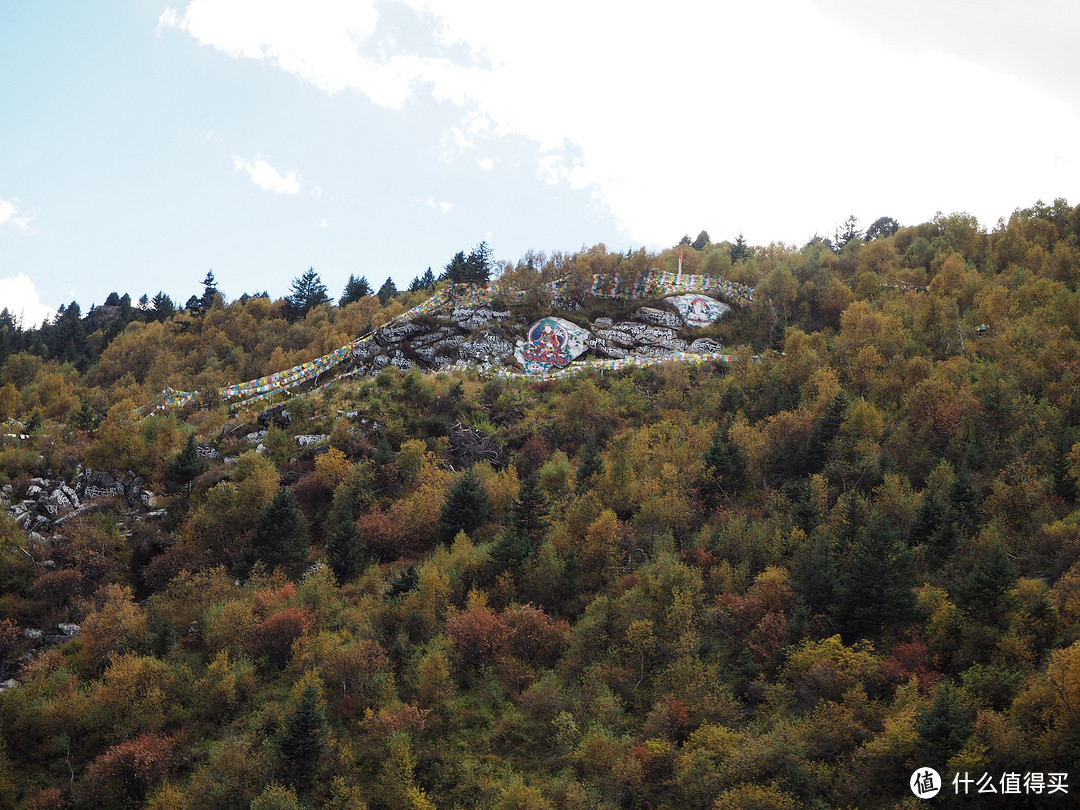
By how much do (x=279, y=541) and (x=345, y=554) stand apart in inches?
180

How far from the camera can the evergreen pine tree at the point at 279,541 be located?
51.7 meters

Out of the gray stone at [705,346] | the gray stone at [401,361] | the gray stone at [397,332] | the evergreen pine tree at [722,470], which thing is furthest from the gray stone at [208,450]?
the gray stone at [705,346]

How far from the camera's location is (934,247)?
344 feet

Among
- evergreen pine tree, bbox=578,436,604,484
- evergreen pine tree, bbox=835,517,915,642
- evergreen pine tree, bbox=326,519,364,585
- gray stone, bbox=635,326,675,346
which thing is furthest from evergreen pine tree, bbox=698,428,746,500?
gray stone, bbox=635,326,675,346

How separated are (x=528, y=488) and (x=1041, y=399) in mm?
39034

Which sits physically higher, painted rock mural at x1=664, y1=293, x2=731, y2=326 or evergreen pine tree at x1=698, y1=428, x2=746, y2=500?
painted rock mural at x1=664, y1=293, x2=731, y2=326

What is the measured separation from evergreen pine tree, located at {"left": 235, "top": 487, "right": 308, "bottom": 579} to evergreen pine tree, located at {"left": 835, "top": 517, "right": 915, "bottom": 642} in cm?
3430

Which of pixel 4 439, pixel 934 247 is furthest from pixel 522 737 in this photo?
pixel 934 247

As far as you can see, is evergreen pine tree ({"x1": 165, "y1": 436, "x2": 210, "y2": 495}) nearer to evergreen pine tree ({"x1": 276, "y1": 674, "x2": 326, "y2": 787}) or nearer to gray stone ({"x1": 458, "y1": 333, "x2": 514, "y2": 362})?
evergreen pine tree ({"x1": 276, "y1": 674, "x2": 326, "y2": 787})

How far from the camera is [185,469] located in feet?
198

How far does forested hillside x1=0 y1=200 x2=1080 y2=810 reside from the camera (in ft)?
116

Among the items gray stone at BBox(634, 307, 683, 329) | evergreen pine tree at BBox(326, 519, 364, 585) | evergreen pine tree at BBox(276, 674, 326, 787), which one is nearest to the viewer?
evergreen pine tree at BBox(276, 674, 326, 787)

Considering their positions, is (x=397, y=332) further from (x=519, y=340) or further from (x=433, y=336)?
(x=519, y=340)

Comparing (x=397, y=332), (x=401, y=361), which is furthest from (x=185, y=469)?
(x=397, y=332)
